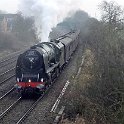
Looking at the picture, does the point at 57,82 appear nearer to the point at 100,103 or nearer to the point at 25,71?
the point at 25,71

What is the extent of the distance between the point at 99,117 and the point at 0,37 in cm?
4222

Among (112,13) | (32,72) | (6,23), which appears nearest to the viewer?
(32,72)

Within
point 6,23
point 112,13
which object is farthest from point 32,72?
point 6,23

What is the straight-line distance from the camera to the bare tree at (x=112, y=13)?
1368 inches

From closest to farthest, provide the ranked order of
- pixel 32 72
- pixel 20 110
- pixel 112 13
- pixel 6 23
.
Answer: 1. pixel 20 110
2. pixel 32 72
3. pixel 112 13
4. pixel 6 23

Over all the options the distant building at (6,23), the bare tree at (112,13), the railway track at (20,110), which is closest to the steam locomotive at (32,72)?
the railway track at (20,110)

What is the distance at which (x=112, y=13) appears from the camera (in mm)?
38562

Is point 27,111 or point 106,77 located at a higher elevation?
point 106,77

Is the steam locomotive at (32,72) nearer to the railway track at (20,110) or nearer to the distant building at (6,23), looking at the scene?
the railway track at (20,110)

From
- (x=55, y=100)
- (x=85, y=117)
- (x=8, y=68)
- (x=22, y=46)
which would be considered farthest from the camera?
(x=22, y=46)

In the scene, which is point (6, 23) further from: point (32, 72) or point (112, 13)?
point (32, 72)

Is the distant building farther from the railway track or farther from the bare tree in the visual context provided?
the railway track

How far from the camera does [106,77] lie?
1256 cm

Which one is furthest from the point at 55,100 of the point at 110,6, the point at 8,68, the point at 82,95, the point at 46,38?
the point at 46,38
